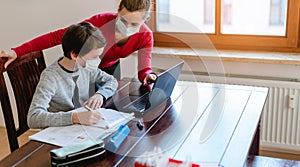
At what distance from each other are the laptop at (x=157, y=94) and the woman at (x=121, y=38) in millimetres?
206

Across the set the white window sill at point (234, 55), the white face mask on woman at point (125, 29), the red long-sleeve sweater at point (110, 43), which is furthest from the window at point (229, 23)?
the white face mask on woman at point (125, 29)

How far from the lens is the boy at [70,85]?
5.22 feet

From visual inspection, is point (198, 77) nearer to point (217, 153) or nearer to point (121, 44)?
point (121, 44)

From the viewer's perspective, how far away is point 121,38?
2.14 metres

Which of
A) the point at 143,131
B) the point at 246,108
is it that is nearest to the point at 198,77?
the point at 246,108

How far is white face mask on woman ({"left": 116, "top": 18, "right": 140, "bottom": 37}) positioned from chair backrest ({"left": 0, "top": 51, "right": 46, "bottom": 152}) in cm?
43

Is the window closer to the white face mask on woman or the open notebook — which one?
the white face mask on woman

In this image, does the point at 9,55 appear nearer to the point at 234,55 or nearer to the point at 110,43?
the point at 110,43

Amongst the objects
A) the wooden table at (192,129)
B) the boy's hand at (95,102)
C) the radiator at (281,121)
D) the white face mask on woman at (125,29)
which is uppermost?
the white face mask on woman at (125,29)

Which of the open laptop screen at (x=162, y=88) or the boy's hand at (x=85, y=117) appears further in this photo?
the open laptop screen at (x=162, y=88)

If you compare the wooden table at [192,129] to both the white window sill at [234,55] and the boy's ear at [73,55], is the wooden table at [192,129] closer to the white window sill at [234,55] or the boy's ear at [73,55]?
the boy's ear at [73,55]

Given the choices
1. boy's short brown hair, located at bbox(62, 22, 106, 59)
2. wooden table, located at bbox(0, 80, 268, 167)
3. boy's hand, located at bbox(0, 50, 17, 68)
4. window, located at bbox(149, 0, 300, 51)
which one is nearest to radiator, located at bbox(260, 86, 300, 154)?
window, located at bbox(149, 0, 300, 51)

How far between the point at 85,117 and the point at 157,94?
362 millimetres

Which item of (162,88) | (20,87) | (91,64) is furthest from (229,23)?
(20,87)
